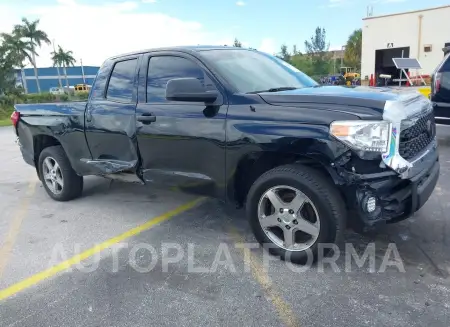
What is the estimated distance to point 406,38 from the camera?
28.0m

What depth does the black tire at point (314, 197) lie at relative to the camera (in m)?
3.12

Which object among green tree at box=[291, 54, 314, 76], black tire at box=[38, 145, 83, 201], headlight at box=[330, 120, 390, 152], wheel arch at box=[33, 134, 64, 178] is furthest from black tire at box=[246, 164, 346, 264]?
green tree at box=[291, 54, 314, 76]

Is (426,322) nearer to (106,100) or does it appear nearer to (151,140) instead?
(151,140)

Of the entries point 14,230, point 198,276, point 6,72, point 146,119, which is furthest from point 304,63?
point 198,276

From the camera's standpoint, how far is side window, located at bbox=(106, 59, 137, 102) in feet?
14.5

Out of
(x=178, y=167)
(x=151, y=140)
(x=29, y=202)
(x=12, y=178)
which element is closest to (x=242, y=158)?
(x=178, y=167)

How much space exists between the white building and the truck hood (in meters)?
24.5

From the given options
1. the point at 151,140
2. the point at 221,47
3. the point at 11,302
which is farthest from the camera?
the point at 221,47

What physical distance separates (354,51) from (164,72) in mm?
57824

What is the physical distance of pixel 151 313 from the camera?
284cm

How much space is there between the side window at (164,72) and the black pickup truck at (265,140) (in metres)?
0.01

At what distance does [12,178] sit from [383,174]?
6448 millimetres

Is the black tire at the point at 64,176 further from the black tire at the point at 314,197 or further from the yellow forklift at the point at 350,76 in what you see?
the yellow forklift at the point at 350,76

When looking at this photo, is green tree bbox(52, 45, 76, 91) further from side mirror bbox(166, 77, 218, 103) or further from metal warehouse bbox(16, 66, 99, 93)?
side mirror bbox(166, 77, 218, 103)
